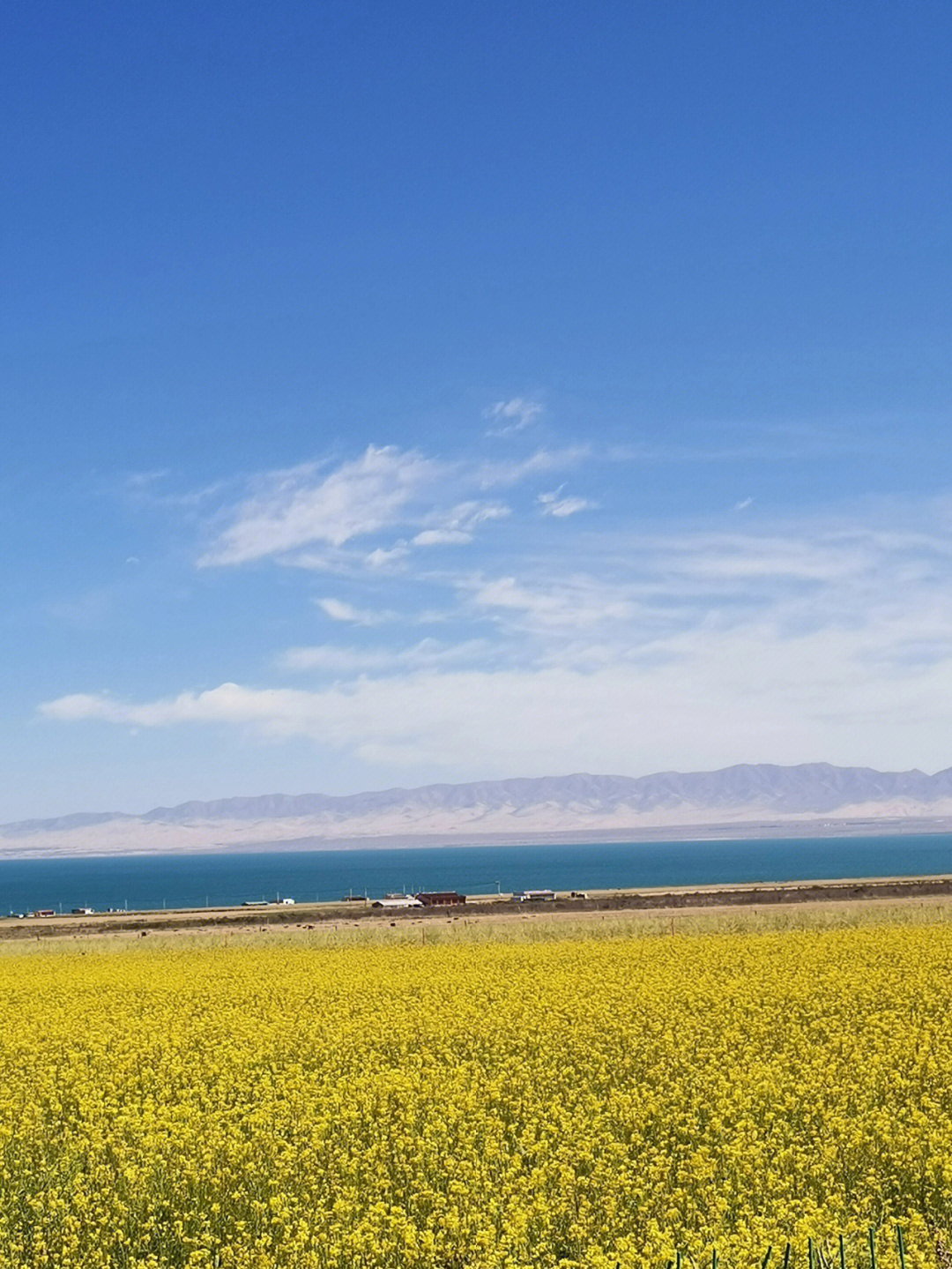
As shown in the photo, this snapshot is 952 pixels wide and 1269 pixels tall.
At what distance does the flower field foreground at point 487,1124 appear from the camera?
9297mm

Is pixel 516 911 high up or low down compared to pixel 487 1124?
down

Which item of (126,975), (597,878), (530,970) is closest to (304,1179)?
(530,970)

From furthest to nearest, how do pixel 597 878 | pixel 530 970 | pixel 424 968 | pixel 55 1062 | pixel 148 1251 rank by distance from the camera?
pixel 597 878
pixel 424 968
pixel 530 970
pixel 55 1062
pixel 148 1251

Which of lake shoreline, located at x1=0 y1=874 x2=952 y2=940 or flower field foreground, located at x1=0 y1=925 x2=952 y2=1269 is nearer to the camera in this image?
flower field foreground, located at x1=0 y1=925 x2=952 y2=1269

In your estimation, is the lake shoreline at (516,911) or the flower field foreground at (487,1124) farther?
the lake shoreline at (516,911)

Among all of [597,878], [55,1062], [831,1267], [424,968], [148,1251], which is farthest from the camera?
[597,878]

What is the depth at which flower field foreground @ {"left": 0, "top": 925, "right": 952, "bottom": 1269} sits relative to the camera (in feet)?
30.5

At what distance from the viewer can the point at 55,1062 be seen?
1619 centimetres

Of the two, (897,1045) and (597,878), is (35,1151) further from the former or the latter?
(597,878)

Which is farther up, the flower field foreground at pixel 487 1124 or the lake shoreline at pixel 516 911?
the flower field foreground at pixel 487 1124

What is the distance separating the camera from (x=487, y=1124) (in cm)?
1209

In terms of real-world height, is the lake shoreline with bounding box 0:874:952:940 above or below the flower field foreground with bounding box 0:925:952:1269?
below

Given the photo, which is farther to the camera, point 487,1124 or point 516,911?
point 516,911

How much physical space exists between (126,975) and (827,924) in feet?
83.8
